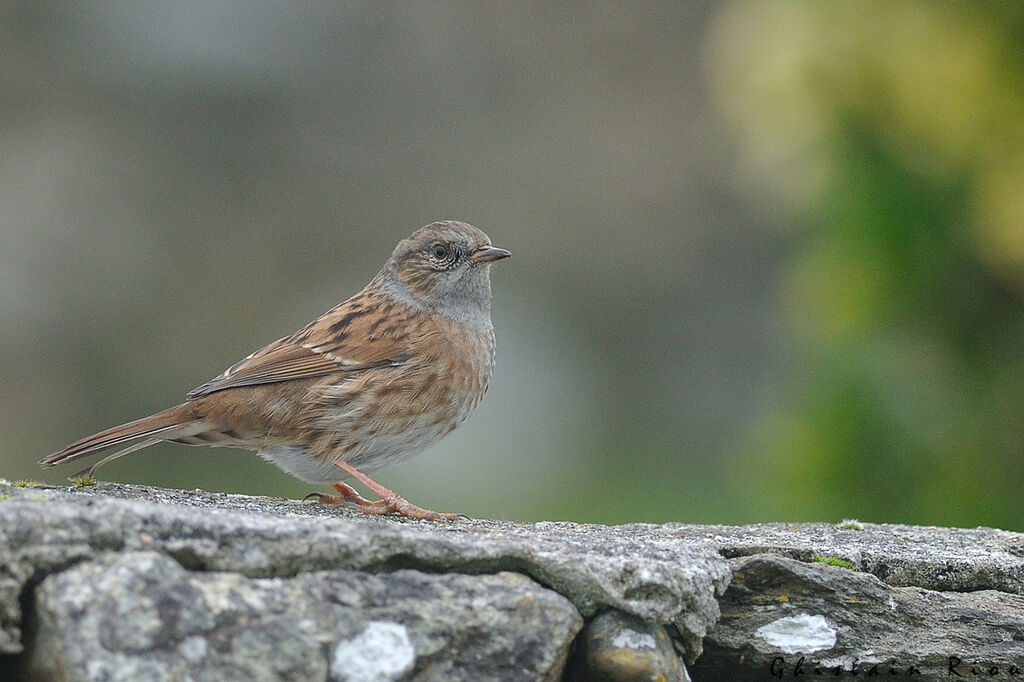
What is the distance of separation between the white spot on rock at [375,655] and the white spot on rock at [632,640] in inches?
18.5

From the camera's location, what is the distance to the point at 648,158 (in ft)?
41.3

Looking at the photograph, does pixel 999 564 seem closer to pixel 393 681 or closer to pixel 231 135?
pixel 393 681

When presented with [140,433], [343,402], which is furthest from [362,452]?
[140,433]

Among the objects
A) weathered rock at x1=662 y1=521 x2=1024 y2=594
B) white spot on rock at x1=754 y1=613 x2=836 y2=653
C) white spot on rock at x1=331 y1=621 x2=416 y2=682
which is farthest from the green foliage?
white spot on rock at x1=331 y1=621 x2=416 y2=682

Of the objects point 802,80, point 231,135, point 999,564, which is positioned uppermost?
point 231,135

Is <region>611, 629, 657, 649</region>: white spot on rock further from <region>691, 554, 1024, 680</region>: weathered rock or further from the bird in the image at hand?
the bird

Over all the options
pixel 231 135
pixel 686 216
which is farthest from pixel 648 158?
pixel 231 135

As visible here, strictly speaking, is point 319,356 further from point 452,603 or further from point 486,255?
point 452,603

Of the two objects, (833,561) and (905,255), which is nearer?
(833,561)

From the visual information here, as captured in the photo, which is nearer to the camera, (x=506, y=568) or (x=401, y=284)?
(x=506, y=568)

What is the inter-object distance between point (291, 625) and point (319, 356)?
2370 millimetres

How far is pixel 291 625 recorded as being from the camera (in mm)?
2350

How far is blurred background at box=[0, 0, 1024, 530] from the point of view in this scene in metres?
10.2

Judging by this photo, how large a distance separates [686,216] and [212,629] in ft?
34.2
